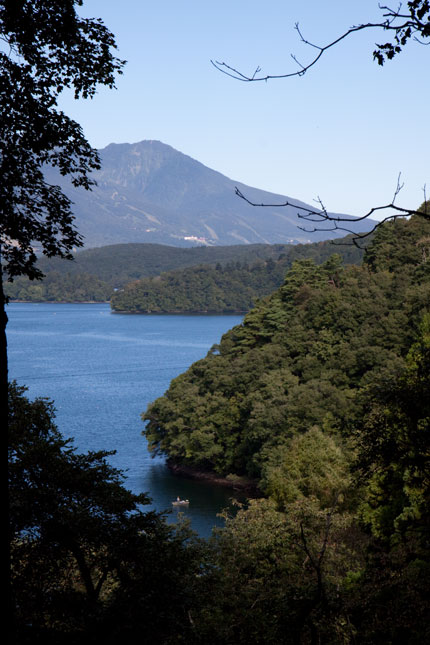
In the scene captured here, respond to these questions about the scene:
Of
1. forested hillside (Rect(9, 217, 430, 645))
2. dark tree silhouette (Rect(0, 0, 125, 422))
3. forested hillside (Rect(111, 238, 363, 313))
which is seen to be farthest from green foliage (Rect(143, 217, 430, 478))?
forested hillside (Rect(111, 238, 363, 313))

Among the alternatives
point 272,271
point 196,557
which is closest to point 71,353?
point 196,557

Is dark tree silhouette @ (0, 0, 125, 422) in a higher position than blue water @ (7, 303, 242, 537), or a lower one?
higher

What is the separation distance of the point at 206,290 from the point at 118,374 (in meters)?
94.6

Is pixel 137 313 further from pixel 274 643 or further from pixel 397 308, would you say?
pixel 274 643

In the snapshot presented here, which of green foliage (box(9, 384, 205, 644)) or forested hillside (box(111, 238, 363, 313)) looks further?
forested hillside (box(111, 238, 363, 313))

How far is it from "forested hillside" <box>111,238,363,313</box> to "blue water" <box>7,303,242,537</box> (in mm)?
15003

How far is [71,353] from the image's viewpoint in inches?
3553

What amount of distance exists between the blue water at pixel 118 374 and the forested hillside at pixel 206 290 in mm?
15003

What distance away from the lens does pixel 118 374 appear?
75.5 meters

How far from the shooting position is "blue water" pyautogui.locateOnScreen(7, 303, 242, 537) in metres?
41.1

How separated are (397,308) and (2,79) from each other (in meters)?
40.0

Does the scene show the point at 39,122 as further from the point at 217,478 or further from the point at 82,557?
the point at 217,478

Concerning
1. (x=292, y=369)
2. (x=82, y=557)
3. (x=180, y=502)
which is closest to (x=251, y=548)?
(x=82, y=557)

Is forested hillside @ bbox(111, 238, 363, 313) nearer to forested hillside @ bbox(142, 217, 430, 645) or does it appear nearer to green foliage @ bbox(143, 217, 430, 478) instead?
forested hillside @ bbox(142, 217, 430, 645)
